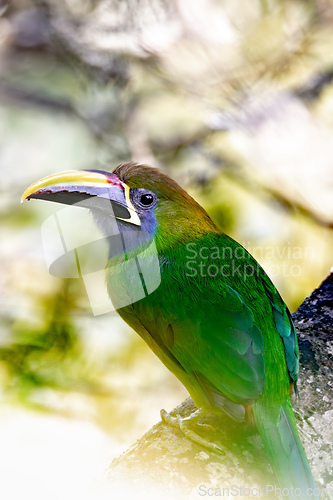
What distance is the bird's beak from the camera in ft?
6.38

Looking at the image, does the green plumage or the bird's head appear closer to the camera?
the green plumage

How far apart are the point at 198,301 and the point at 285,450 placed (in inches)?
22.1

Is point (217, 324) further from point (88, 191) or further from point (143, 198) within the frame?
point (88, 191)

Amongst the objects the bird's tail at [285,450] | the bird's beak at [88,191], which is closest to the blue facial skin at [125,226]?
the bird's beak at [88,191]

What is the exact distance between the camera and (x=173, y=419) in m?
1.76

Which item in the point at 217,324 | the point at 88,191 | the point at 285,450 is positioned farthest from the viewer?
the point at 88,191

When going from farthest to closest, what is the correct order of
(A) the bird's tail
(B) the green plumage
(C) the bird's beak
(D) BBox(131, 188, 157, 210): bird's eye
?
1. (D) BBox(131, 188, 157, 210): bird's eye
2. (C) the bird's beak
3. (B) the green plumage
4. (A) the bird's tail

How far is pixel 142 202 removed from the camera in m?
2.06

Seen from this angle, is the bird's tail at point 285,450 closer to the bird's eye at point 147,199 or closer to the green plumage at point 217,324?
the green plumage at point 217,324

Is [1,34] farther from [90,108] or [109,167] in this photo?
[109,167]

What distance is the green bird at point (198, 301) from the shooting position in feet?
5.52

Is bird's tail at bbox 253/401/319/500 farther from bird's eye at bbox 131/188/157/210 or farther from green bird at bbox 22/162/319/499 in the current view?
bird's eye at bbox 131/188/157/210

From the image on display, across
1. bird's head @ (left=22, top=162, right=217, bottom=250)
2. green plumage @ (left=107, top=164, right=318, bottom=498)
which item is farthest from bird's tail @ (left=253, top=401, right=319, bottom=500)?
bird's head @ (left=22, top=162, right=217, bottom=250)

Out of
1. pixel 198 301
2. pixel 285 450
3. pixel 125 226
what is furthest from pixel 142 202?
pixel 285 450
